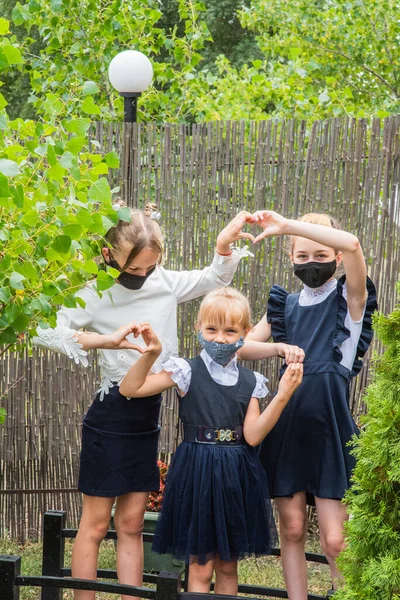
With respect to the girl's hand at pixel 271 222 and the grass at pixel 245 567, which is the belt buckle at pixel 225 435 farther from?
the grass at pixel 245 567

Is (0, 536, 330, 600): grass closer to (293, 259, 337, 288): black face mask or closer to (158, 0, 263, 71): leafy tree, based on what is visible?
(293, 259, 337, 288): black face mask

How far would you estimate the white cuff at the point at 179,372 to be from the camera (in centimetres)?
294

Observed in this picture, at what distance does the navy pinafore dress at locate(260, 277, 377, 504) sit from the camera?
2896mm

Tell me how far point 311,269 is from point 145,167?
5.76ft

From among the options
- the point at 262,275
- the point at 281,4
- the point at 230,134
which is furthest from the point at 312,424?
the point at 281,4

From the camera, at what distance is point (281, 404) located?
9.14 ft

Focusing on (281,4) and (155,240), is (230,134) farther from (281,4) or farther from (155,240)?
(281,4)

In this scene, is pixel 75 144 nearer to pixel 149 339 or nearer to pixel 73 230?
pixel 73 230

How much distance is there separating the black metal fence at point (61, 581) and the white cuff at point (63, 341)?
77 cm

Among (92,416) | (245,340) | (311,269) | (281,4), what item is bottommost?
(92,416)

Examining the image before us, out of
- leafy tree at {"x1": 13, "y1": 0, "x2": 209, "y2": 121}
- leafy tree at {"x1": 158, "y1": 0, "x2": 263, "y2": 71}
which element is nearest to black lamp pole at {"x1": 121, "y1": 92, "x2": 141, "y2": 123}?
leafy tree at {"x1": 13, "y1": 0, "x2": 209, "y2": 121}

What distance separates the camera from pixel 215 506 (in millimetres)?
2824

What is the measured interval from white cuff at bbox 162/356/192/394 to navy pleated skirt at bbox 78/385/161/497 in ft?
0.61

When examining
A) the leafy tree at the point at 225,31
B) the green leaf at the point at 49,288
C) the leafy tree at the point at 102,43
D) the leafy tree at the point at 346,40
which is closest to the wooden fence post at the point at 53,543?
the green leaf at the point at 49,288
